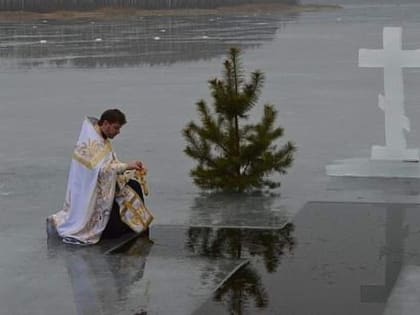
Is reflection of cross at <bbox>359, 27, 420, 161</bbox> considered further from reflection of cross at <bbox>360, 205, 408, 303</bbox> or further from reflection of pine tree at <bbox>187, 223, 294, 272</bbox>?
reflection of pine tree at <bbox>187, 223, 294, 272</bbox>

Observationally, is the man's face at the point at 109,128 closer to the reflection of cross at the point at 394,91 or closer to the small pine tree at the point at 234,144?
the small pine tree at the point at 234,144

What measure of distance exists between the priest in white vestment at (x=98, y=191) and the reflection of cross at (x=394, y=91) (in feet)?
12.1

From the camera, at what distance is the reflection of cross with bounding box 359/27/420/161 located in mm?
11742

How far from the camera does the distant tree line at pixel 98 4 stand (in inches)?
3607

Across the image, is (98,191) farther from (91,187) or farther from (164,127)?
(164,127)

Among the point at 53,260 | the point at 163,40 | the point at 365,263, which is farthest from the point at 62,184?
the point at 163,40

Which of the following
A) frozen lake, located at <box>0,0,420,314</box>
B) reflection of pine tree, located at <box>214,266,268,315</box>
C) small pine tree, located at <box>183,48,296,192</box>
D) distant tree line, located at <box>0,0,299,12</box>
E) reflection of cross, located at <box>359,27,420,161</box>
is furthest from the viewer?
distant tree line, located at <box>0,0,299,12</box>

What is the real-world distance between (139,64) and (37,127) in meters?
13.3

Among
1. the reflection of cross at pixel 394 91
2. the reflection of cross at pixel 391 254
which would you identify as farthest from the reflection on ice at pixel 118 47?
the reflection of cross at pixel 391 254

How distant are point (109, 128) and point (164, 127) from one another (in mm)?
7613

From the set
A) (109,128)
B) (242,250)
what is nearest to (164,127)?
(109,128)

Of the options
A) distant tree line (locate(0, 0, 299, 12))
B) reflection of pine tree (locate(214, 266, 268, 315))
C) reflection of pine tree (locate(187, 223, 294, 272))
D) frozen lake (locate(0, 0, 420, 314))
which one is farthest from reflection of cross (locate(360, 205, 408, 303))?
distant tree line (locate(0, 0, 299, 12))

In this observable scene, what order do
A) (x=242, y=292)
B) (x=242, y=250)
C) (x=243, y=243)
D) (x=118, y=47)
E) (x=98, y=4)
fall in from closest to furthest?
1. (x=242, y=292)
2. (x=242, y=250)
3. (x=243, y=243)
4. (x=118, y=47)
5. (x=98, y=4)

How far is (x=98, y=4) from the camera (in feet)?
335
